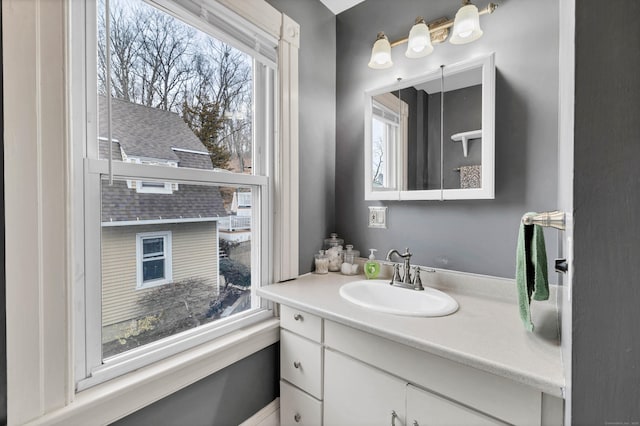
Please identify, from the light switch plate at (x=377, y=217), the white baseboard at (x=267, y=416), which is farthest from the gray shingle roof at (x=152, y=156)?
the white baseboard at (x=267, y=416)

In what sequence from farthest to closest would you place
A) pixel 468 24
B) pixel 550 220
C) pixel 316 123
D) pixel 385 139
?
pixel 316 123
pixel 385 139
pixel 468 24
pixel 550 220

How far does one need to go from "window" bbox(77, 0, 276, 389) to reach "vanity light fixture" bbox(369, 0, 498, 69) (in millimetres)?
567

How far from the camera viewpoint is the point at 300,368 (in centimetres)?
124

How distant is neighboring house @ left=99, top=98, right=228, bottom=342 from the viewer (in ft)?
3.05

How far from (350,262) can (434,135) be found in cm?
82

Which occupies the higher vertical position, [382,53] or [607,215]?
[382,53]

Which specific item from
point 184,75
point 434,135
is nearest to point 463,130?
point 434,135

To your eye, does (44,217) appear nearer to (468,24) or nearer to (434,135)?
(434,135)

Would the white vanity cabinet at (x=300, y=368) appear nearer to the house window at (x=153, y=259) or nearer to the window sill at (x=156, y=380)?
the window sill at (x=156, y=380)

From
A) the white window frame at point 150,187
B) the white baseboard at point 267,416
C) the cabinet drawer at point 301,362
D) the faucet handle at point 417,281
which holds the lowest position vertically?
the white baseboard at point 267,416

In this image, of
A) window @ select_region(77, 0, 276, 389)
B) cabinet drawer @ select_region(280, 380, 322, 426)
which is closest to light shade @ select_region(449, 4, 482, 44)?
window @ select_region(77, 0, 276, 389)

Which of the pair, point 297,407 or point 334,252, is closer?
point 297,407

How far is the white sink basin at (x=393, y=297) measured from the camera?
3.70 feet

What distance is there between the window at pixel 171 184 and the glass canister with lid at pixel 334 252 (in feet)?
1.41
